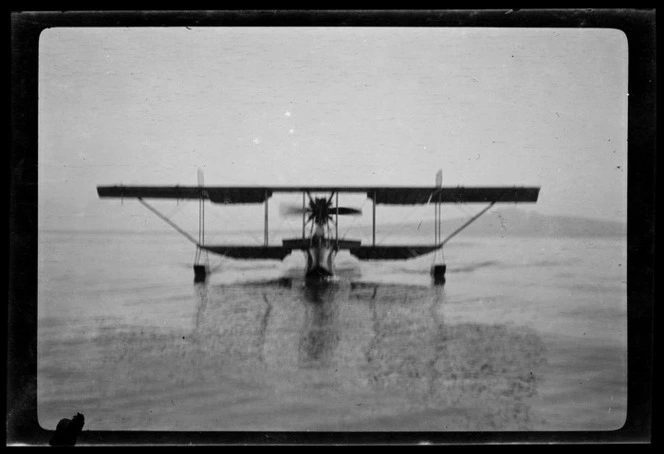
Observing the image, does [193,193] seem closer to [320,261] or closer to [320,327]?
[320,261]

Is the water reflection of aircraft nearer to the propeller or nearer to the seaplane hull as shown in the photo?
the seaplane hull

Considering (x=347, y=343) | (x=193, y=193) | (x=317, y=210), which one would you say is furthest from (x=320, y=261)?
(x=193, y=193)

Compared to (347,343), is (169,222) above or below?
above

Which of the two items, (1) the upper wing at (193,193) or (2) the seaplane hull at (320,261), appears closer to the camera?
(1) the upper wing at (193,193)

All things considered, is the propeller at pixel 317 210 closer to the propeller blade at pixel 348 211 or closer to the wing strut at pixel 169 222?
the propeller blade at pixel 348 211

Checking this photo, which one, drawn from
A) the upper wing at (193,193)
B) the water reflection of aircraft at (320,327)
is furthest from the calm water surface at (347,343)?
the upper wing at (193,193)

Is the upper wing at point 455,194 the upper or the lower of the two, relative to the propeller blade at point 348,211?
upper
